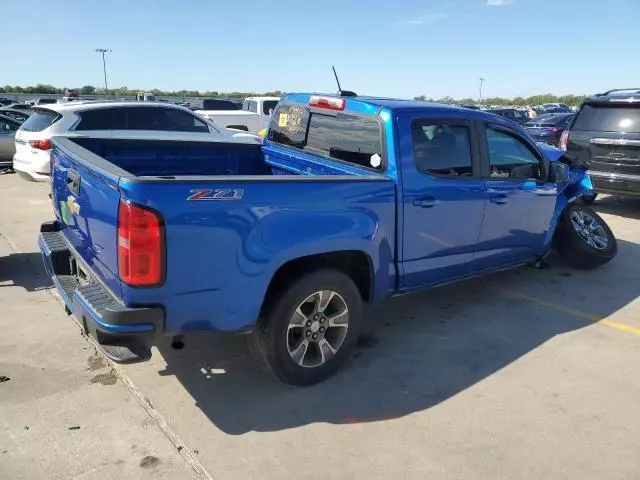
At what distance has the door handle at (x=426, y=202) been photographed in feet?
12.5

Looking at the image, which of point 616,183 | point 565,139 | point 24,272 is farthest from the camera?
point 565,139

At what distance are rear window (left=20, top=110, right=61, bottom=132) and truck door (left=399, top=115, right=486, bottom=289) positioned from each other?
22.8 feet

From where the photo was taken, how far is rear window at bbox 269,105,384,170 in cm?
390

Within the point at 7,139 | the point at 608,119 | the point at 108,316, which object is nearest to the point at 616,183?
the point at 608,119

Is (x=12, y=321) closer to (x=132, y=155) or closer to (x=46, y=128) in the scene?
(x=132, y=155)

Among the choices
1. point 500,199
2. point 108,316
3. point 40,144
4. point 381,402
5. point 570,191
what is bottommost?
point 381,402

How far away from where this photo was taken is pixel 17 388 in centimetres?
341

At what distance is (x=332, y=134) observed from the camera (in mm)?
4285

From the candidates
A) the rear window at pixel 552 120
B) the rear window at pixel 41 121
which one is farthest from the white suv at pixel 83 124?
the rear window at pixel 552 120

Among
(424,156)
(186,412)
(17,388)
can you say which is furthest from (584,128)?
(17,388)

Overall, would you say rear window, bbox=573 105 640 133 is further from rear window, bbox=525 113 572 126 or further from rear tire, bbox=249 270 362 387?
rear window, bbox=525 113 572 126

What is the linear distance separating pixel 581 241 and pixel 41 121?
27.5ft

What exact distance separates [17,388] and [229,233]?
6.16ft

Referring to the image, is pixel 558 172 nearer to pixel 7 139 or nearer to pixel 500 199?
pixel 500 199
